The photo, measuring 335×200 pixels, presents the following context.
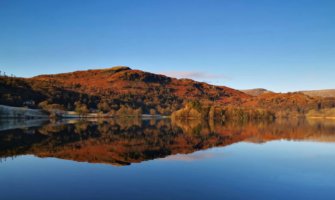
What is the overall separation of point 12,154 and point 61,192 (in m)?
12.9

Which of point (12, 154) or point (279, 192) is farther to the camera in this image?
point (12, 154)

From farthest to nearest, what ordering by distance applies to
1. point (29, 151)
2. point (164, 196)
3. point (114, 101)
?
1. point (114, 101)
2. point (29, 151)
3. point (164, 196)

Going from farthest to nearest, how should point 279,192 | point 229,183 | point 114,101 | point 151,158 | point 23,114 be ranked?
point 114,101
point 23,114
point 151,158
point 229,183
point 279,192

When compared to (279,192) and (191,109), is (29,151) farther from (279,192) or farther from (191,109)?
(191,109)

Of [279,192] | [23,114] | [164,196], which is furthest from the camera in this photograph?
Result: [23,114]

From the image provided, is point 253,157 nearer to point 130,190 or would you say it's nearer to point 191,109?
point 130,190

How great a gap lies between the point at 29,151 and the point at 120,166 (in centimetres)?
1023

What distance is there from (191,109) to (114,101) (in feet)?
201

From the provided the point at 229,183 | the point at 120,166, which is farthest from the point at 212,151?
the point at 229,183

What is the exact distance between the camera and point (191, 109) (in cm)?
10581

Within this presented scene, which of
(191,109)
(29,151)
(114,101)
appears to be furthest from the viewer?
(114,101)

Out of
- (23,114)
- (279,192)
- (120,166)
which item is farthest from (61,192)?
(23,114)

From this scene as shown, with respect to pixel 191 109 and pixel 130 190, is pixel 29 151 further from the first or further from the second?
pixel 191 109

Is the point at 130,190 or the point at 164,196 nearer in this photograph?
the point at 164,196
